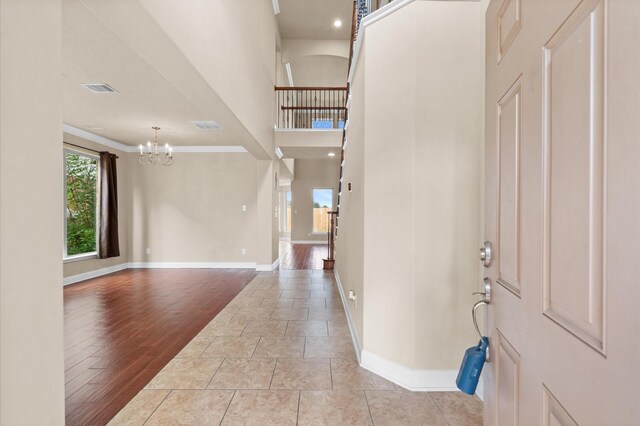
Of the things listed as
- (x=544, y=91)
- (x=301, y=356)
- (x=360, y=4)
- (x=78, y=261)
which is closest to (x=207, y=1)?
(x=360, y=4)

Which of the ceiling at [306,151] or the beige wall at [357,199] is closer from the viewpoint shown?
the beige wall at [357,199]

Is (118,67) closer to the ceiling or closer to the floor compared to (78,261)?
closer to the ceiling

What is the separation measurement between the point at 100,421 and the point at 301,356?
1.45m

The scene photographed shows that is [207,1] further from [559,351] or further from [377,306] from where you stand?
[559,351]

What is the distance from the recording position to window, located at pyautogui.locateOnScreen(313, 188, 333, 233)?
12029 mm

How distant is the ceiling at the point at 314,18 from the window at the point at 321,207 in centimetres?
547

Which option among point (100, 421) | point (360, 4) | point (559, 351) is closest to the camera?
point (559, 351)

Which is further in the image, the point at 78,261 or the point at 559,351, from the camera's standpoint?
the point at 78,261

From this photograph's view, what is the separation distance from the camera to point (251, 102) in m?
4.52

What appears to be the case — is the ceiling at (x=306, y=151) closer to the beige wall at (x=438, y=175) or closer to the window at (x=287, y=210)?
the beige wall at (x=438, y=175)

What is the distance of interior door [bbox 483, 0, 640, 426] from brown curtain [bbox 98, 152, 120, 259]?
6.96 m

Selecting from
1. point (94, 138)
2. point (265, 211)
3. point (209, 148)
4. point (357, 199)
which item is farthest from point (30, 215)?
point (209, 148)

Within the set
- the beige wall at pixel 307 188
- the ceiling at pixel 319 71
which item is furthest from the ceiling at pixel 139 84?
the beige wall at pixel 307 188

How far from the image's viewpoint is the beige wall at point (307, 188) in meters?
11.9
